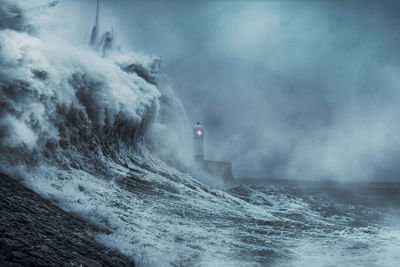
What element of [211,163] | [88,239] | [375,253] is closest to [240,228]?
[375,253]

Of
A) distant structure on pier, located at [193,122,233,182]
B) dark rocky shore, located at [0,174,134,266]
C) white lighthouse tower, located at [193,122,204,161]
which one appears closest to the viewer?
dark rocky shore, located at [0,174,134,266]

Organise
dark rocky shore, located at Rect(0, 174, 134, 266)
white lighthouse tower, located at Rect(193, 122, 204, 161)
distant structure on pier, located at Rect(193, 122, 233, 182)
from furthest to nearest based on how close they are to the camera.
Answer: white lighthouse tower, located at Rect(193, 122, 204, 161), distant structure on pier, located at Rect(193, 122, 233, 182), dark rocky shore, located at Rect(0, 174, 134, 266)

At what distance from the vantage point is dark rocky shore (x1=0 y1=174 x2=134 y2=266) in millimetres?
3004

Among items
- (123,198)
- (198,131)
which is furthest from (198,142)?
(123,198)

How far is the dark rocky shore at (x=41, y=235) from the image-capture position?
9.86 feet

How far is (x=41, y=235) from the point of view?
3414mm

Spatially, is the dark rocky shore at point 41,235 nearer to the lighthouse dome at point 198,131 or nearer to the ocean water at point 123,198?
the ocean water at point 123,198

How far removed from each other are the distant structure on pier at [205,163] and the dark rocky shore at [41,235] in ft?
57.4

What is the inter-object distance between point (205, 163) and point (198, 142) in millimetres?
2440

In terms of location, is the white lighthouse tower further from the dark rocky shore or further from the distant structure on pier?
the dark rocky shore

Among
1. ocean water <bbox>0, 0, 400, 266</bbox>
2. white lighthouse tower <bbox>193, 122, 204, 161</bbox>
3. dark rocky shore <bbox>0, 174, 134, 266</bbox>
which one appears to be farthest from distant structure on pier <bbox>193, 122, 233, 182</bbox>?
dark rocky shore <bbox>0, 174, 134, 266</bbox>

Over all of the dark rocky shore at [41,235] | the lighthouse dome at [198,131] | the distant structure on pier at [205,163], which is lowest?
the dark rocky shore at [41,235]

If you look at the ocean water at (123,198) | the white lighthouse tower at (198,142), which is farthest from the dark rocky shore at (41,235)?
the white lighthouse tower at (198,142)

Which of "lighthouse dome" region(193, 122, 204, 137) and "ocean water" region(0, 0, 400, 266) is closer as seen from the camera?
"ocean water" region(0, 0, 400, 266)
